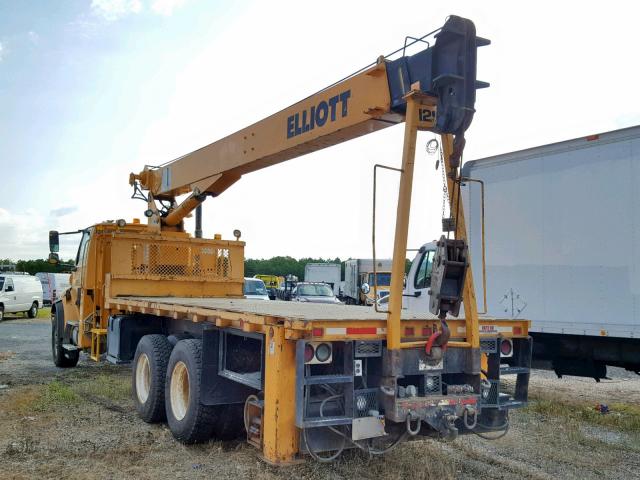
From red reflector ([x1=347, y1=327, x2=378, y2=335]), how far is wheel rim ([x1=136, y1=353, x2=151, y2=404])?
375 centimetres

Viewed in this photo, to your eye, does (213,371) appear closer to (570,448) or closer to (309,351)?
(309,351)

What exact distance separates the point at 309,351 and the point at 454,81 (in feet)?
8.31

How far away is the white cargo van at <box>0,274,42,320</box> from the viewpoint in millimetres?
26672

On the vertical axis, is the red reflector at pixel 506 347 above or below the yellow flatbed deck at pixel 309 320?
below

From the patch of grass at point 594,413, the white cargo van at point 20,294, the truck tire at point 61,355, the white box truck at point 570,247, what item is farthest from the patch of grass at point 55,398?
the white cargo van at point 20,294

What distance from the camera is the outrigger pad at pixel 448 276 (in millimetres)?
5137

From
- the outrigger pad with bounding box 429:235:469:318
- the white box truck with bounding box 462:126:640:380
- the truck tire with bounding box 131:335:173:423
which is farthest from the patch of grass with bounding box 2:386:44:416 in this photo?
the white box truck with bounding box 462:126:640:380

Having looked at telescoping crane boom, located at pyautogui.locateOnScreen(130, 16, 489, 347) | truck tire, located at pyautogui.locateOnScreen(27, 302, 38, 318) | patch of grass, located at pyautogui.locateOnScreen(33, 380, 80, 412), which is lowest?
patch of grass, located at pyautogui.locateOnScreen(33, 380, 80, 412)

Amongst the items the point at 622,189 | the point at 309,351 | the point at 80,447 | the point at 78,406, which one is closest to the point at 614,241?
the point at 622,189

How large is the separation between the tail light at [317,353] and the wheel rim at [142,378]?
3.54 meters

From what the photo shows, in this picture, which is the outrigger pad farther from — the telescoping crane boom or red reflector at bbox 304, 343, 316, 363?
red reflector at bbox 304, 343, 316, 363

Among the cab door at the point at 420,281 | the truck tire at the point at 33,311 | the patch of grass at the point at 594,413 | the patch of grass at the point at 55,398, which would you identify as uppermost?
the cab door at the point at 420,281

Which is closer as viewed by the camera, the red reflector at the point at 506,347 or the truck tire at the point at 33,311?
the red reflector at the point at 506,347

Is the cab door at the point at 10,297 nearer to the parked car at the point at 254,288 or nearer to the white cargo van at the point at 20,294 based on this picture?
the white cargo van at the point at 20,294
